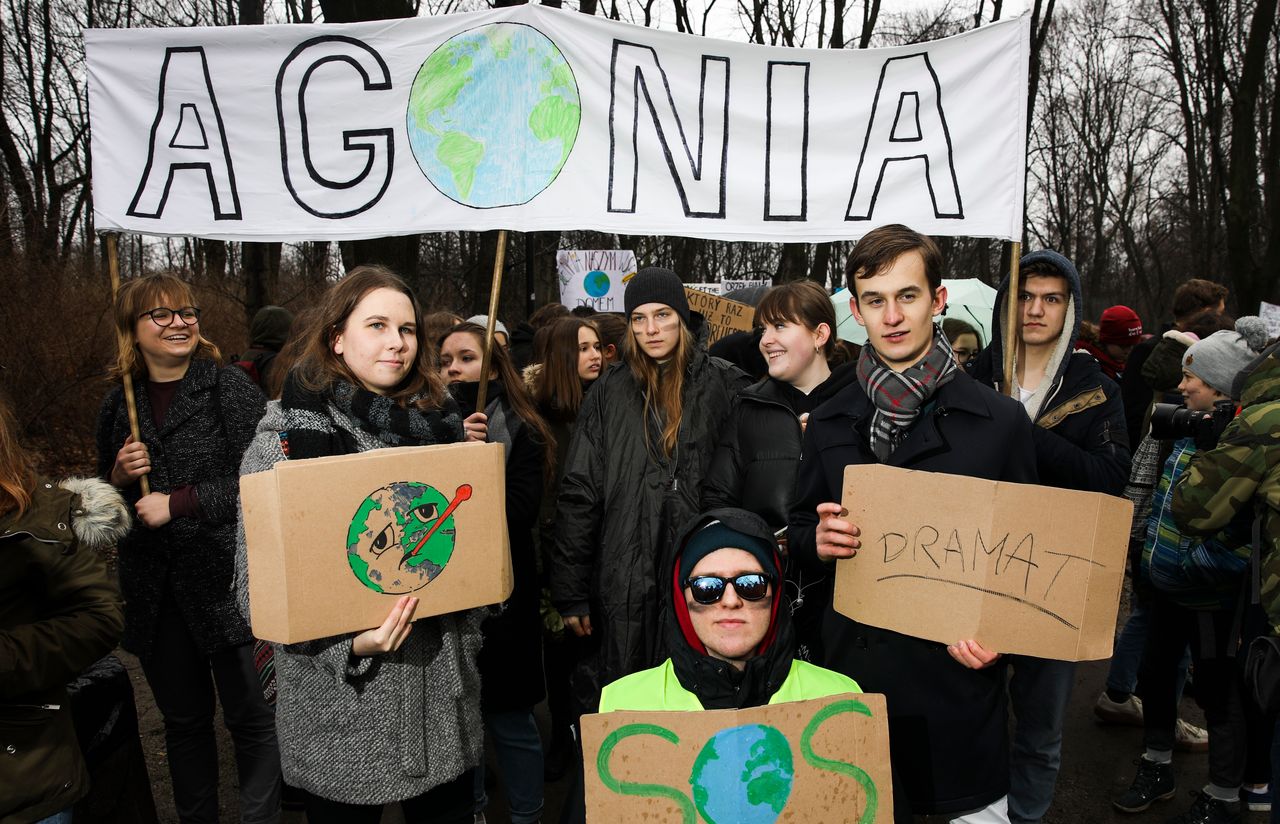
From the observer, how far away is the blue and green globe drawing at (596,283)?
10.4 metres

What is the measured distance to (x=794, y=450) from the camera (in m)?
Result: 2.87

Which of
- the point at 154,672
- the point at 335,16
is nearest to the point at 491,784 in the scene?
the point at 154,672

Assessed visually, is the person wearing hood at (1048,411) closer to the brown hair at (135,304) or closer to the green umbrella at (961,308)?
the brown hair at (135,304)

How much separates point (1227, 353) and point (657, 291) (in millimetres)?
2269

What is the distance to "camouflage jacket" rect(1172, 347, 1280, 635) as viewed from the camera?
2516mm

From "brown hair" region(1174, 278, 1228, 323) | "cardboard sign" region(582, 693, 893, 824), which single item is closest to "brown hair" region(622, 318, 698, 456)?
"cardboard sign" region(582, 693, 893, 824)

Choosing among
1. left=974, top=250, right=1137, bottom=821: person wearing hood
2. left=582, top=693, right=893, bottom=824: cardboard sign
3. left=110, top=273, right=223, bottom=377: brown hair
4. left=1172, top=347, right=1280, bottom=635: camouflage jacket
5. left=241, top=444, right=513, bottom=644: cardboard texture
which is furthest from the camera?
left=110, top=273, right=223, bottom=377: brown hair

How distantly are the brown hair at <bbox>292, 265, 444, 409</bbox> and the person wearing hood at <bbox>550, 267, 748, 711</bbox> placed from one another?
844 millimetres

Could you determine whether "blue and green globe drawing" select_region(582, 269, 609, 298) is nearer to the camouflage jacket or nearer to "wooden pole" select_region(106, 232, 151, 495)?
"wooden pole" select_region(106, 232, 151, 495)

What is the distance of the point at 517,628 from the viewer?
122 inches

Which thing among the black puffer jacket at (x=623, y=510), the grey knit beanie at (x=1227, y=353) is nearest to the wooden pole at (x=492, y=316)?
the black puffer jacket at (x=623, y=510)

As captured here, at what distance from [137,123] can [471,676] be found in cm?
231

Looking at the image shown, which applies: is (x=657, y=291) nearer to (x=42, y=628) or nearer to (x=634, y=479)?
(x=634, y=479)

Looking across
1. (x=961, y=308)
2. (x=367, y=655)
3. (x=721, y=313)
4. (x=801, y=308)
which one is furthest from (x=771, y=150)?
(x=961, y=308)
